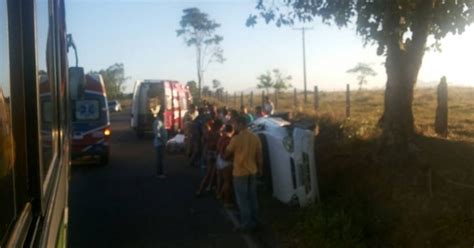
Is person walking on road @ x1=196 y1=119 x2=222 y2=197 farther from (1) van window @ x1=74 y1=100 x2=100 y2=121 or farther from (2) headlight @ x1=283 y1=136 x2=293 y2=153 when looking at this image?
(1) van window @ x1=74 y1=100 x2=100 y2=121

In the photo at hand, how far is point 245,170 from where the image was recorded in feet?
31.7

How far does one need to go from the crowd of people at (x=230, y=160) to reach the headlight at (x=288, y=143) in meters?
0.76

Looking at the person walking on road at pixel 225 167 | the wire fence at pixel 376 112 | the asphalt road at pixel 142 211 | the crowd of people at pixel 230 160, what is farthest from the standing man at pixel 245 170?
the wire fence at pixel 376 112

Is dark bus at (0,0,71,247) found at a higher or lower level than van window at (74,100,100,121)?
higher

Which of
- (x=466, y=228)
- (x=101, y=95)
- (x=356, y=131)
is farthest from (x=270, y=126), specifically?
(x=101, y=95)

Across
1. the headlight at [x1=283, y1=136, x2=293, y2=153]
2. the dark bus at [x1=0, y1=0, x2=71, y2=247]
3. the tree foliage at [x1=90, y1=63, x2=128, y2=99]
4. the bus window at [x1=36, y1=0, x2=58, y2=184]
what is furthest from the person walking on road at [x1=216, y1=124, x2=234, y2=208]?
the tree foliage at [x1=90, y1=63, x2=128, y2=99]

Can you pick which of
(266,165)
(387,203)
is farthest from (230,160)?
(387,203)

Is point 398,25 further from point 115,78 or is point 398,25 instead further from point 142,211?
point 115,78

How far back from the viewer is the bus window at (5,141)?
1.78 m

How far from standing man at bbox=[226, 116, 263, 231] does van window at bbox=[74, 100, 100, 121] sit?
8.93 metres

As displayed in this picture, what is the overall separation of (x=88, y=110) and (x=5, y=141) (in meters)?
16.3

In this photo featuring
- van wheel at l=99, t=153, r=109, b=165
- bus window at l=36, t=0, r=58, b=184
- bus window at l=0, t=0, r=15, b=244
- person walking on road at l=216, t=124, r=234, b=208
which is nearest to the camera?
bus window at l=0, t=0, r=15, b=244

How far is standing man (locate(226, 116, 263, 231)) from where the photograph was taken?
31.6ft

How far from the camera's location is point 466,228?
7.11 meters
